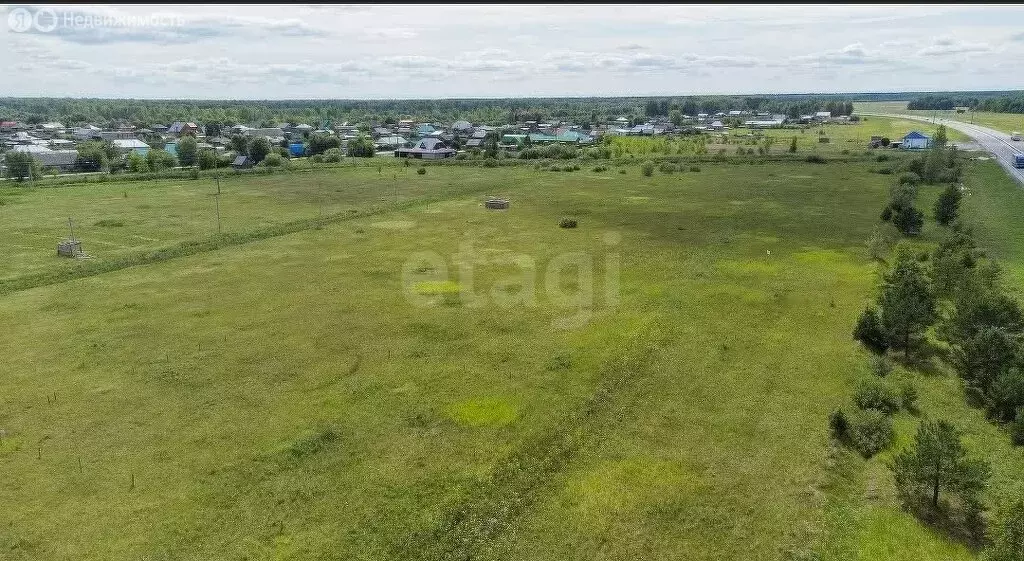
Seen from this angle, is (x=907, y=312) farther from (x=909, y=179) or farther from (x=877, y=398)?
(x=909, y=179)

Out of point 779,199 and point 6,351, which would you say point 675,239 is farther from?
point 6,351

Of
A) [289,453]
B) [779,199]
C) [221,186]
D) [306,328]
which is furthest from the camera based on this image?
[221,186]

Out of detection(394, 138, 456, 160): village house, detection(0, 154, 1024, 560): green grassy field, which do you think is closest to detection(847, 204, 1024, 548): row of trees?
detection(0, 154, 1024, 560): green grassy field

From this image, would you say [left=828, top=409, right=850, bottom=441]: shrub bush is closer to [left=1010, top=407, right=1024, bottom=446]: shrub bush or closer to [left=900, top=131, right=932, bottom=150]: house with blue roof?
[left=1010, top=407, right=1024, bottom=446]: shrub bush

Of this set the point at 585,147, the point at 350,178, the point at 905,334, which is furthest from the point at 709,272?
the point at 585,147

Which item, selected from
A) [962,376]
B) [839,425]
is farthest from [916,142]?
[839,425]

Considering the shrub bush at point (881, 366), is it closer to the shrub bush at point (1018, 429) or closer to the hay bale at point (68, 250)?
the shrub bush at point (1018, 429)
